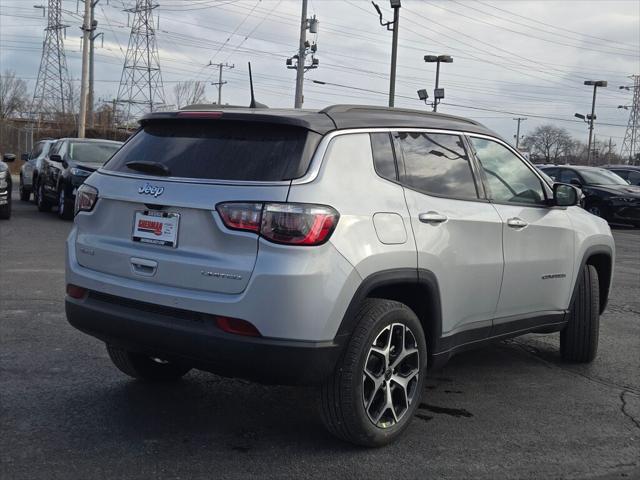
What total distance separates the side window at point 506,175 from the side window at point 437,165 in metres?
0.20

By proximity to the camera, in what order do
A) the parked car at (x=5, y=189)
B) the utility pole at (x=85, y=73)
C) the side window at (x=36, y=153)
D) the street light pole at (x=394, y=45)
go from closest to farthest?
the parked car at (x=5, y=189) → the side window at (x=36, y=153) → the street light pole at (x=394, y=45) → the utility pole at (x=85, y=73)

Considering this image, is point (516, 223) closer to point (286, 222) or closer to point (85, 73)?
Result: point (286, 222)

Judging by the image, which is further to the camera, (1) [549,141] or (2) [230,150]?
(1) [549,141]

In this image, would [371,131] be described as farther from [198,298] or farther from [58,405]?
[58,405]

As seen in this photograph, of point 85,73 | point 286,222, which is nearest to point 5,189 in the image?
point 286,222

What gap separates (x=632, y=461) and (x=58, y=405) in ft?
10.7

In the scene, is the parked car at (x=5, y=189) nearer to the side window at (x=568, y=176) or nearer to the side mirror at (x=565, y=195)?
the side mirror at (x=565, y=195)

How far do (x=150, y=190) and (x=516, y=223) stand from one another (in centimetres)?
240

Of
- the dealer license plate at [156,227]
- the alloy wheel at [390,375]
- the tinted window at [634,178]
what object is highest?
the tinted window at [634,178]

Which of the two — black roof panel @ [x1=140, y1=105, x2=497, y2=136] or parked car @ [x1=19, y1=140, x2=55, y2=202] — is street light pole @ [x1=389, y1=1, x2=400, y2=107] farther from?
black roof panel @ [x1=140, y1=105, x2=497, y2=136]

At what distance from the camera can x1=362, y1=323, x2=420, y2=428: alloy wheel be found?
3.89 m

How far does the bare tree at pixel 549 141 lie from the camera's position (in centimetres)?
8325

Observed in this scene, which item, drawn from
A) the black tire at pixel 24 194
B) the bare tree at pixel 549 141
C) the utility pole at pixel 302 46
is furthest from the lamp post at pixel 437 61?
the bare tree at pixel 549 141

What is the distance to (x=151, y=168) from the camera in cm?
397
